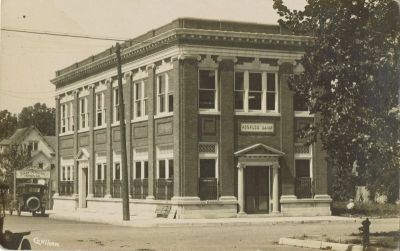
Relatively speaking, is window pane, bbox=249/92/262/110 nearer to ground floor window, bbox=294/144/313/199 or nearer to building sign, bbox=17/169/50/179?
ground floor window, bbox=294/144/313/199

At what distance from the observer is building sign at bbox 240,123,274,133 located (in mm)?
33500

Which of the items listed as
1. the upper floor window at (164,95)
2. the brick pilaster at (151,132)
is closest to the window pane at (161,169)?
the brick pilaster at (151,132)

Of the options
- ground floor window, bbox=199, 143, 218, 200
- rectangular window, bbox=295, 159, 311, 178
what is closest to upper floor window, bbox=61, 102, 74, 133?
ground floor window, bbox=199, 143, 218, 200

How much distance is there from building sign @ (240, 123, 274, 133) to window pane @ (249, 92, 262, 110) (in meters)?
0.76

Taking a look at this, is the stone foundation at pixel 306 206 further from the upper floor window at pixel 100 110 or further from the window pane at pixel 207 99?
the upper floor window at pixel 100 110

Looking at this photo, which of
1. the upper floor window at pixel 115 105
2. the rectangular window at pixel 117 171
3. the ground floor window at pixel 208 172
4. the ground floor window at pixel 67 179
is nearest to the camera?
the ground floor window at pixel 208 172

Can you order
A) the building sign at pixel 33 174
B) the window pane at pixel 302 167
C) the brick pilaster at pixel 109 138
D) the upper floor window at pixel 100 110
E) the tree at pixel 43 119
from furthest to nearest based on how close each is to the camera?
the tree at pixel 43 119
the building sign at pixel 33 174
the upper floor window at pixel 100 110
the brick pilaster at pixel 109 138
the window pane at pixel 302 167

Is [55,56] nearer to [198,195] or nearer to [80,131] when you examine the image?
[198,195]

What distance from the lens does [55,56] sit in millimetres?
27703

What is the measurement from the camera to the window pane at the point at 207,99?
108 ft

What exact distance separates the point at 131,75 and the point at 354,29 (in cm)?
1900

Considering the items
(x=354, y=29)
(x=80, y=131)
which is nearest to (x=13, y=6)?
(x=354, y=29)

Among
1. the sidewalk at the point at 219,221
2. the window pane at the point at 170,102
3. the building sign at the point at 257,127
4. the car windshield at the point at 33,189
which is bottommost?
the sidewalk at the point at 219,221

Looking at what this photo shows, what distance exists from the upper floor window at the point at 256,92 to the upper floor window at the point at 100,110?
9848mm
